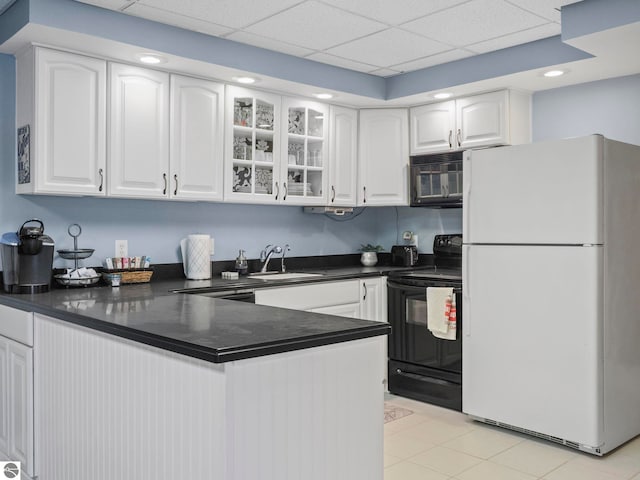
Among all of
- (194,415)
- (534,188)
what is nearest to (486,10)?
(534,188)

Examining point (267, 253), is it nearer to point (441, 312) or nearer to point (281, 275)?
point (281, 275)

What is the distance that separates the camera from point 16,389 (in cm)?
282

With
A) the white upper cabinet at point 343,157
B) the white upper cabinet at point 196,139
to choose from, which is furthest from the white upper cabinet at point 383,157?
the white upper cabinet at point 196,139

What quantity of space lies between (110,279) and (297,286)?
3.84 feet

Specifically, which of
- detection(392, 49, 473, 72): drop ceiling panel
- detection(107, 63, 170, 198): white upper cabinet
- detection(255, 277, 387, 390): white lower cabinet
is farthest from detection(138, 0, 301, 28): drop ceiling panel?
detection(255, 277, 387, 390): white lower cabinet

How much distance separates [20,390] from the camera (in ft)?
9.09

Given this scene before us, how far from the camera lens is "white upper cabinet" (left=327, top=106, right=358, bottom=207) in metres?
4.61

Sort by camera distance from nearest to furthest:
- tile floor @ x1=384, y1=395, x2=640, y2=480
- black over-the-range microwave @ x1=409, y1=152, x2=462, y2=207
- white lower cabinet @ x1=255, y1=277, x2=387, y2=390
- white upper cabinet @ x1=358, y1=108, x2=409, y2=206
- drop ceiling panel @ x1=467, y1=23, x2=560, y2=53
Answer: tile floor @ x1=384, y1=395, x2=640, y2=480 → drop ceiling panel @ x1=467, y1=23, x2=560, y2=53 → white lower cabinet @ x1=255, y1=277, x2=387, y2=390 → black over-the-range microwave @ x1=409, y1=152, x2=462, y2=207 → white upper cabinet @ x1=358, y1=108, x2=409, y2=206

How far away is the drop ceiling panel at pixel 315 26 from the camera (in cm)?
320

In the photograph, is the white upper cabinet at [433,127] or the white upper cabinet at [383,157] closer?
the white upper cabinet at [433,127]

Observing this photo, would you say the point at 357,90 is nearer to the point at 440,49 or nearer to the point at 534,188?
the point at 440,49

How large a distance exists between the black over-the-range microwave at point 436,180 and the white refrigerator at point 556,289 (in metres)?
0.73

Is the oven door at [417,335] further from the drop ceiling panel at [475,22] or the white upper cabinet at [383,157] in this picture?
the drop ceiling panel at [475,22]

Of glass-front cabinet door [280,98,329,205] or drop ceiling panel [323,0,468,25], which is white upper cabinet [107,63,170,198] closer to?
glass-front cabinet door [280,98,329,205]
